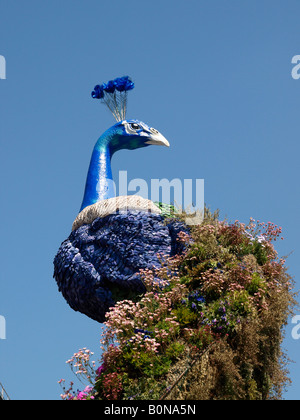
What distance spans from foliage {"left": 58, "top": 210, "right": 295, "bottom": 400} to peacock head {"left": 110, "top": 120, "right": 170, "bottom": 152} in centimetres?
373

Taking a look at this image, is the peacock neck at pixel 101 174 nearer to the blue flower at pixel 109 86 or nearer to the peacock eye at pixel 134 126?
the peacock eye at pixel 134 126

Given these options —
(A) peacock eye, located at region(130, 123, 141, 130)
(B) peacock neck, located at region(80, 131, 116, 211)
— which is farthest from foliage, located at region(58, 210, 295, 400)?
(A) peacock eye, located at region(130, 123, 141, 130)

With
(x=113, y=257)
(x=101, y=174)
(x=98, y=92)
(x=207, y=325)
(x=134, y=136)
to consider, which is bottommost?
(x=207, y=325)

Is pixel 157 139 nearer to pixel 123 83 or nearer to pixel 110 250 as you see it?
pixel 123 83

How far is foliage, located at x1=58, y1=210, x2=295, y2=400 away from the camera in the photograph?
10500 mm

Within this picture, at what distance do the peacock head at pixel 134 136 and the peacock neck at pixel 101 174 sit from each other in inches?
4.1

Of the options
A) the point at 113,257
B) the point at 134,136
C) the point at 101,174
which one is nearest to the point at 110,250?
the point at 113,257

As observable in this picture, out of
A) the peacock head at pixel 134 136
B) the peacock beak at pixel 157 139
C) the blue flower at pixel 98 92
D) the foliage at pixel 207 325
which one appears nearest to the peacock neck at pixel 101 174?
the peacock head at pixel 134 136

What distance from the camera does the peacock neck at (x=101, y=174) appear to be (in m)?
15.3

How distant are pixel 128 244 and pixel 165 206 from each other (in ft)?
4.40

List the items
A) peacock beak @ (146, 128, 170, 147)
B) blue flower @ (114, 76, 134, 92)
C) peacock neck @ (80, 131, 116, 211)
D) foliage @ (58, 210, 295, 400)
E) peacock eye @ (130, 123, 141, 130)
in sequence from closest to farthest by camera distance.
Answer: foliage @ (58, 210, 295, 400) → peacock neck @ (80, 131, 116, 211) → peacock eye @ (130, 123, 141, 130) → peacock beak @ (146, 128, 170, 147) → blue flower @ (114, 76, 134, 92)

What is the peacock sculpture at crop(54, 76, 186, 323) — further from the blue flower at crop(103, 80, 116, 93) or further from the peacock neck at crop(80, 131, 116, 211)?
the blue flower at crop(103, 80, 116, 93)

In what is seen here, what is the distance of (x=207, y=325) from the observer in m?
11.3

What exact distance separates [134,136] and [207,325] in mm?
6334
